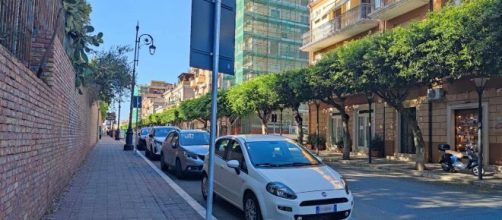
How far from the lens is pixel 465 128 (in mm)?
21047

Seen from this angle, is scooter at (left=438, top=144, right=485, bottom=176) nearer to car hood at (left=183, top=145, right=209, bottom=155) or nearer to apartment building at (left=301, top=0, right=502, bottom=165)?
apartment building at (left=301, top=0, right=502, bottom=165)

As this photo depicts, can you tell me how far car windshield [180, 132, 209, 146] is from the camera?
50.3 feet

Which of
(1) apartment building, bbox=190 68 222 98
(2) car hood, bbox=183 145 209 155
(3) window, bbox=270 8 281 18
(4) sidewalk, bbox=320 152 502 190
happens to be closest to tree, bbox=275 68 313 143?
(4) sidewalk, bbox=320 152 502 190

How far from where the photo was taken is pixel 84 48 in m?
12.4

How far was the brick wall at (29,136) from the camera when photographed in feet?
14.8

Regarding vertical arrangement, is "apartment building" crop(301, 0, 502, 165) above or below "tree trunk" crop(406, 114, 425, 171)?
above

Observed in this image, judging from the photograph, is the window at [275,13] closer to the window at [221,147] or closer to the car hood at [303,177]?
the window at [221,147]

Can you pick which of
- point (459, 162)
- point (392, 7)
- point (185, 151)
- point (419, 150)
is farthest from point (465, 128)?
point (185, 151)

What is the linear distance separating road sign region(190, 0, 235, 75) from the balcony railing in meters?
25.7

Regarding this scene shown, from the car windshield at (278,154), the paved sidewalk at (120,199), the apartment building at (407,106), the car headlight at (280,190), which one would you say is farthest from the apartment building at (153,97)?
the car headlight at (280,190)

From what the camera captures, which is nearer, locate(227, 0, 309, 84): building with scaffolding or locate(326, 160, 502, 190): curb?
locate(326, 160, 502, 190): curb

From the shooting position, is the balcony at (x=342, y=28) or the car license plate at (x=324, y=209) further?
the balcony at (x=342, y=28)

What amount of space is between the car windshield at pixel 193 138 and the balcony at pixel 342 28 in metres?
17.1

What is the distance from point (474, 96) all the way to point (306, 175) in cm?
1598
